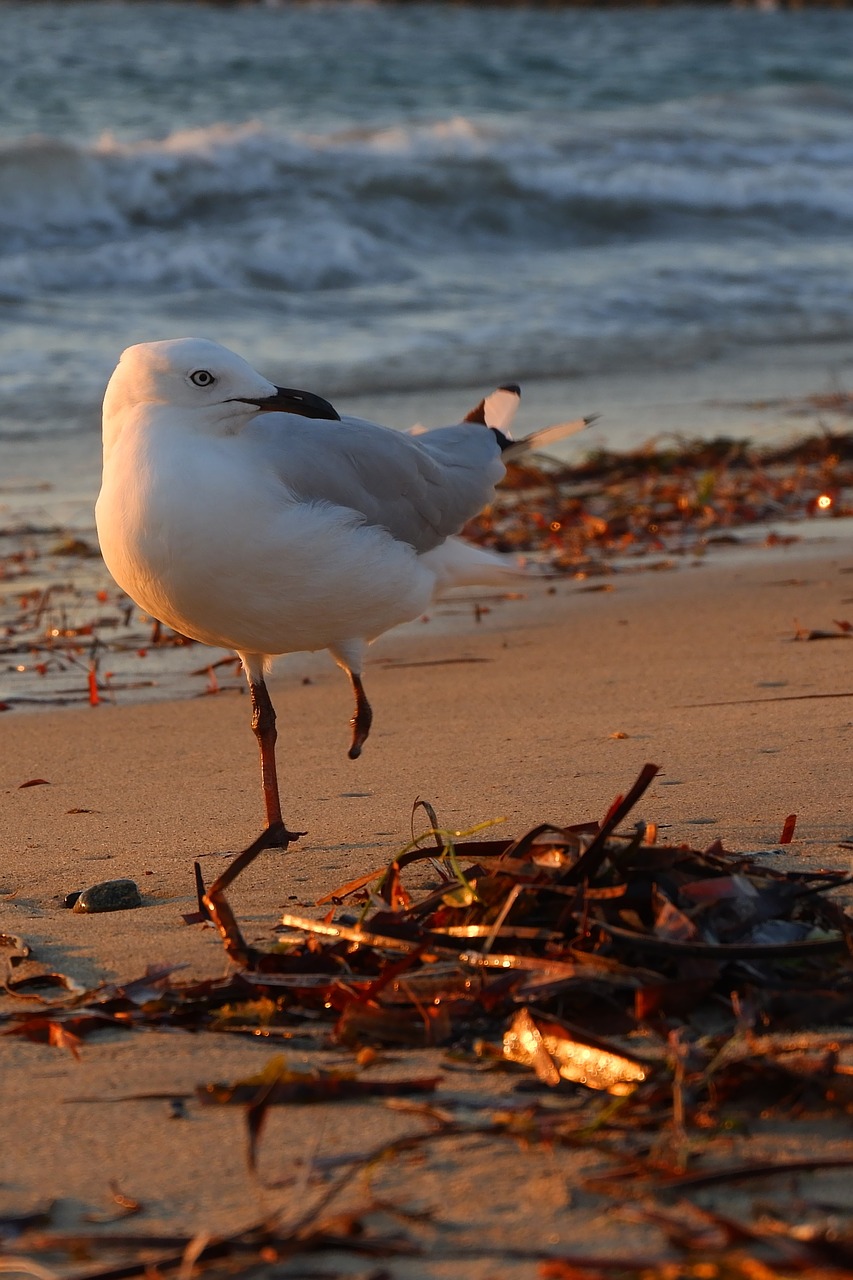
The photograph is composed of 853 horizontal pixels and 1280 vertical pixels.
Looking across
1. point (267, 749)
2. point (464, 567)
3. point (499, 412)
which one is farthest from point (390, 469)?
point (499, 412)

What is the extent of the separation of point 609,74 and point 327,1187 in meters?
29.6

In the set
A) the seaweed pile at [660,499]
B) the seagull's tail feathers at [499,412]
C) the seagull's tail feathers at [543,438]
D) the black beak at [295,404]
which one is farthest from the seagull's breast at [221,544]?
the seaweed pile at [660,499]

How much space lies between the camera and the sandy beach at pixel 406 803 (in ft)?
7.39

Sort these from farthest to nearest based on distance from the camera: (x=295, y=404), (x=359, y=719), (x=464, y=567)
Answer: (x=464, y=567) < (x=359, y=719) < (x=295, y=404)

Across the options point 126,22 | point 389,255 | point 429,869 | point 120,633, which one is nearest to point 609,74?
point 126,22

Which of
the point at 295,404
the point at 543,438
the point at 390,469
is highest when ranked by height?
the point at 295,404

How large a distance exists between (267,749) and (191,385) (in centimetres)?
97

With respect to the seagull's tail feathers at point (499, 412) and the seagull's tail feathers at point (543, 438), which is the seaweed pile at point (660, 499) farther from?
the seagull's tail feathers at point (543, 438)

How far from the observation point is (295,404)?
4258mm

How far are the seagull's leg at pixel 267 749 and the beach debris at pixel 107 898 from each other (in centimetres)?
38

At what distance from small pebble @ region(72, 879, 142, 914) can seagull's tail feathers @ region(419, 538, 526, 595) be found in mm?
1761

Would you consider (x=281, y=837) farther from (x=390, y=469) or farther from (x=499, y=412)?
(x=499, y=412)

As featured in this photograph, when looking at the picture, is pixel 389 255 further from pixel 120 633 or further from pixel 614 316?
pixel 120 633

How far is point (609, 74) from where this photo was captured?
29.8m
